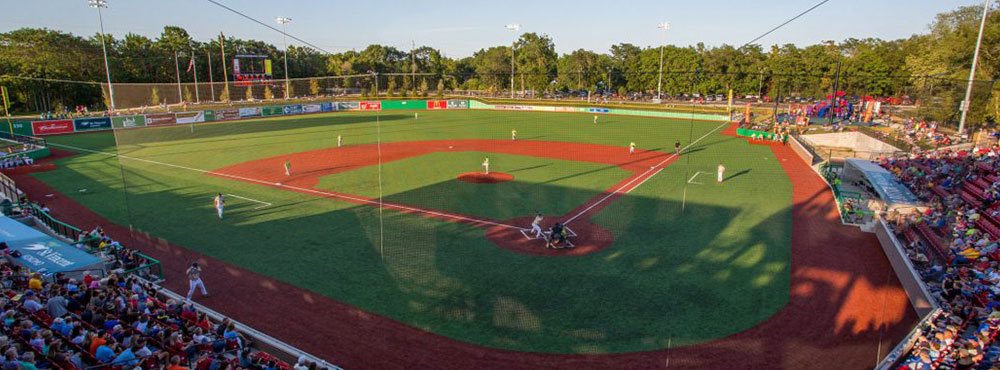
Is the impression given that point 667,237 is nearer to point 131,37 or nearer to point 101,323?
point 101,323

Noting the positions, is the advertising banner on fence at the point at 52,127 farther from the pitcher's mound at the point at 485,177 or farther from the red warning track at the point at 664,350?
the pitcher's mound at the point at 485,177

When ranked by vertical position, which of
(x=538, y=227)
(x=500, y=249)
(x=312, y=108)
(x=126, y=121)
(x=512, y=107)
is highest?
(x=312, y=108)

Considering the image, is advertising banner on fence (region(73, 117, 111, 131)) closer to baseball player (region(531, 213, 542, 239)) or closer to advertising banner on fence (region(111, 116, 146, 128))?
advertising banner on fence (region(111, 116, 146, 128))

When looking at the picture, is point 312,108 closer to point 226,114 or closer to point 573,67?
point 226,114

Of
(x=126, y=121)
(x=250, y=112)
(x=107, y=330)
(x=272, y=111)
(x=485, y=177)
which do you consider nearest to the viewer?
(x=107, y=330)

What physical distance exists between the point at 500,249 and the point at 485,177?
36.3ft

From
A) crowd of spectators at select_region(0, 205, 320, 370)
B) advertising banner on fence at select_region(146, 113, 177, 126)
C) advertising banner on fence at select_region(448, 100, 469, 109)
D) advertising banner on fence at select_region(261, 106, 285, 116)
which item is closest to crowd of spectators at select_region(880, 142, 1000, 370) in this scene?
crowd of spectators at select_region(0, 205, 320, 370)

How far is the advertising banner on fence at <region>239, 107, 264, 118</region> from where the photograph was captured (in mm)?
53594

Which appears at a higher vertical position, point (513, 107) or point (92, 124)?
point (513, 107)

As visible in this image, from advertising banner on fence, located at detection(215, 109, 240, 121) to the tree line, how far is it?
1056 centimetres

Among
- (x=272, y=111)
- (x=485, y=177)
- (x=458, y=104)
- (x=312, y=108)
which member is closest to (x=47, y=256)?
(x=485, y=177)

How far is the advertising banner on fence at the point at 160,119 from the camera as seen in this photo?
45.2 meters

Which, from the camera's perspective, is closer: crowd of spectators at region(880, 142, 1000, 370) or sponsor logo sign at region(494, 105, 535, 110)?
crowd of spectators at region(880, 142, 1000, 370)

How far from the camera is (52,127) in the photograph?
42.9m
